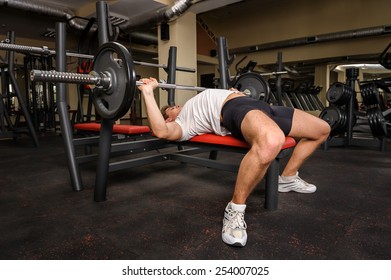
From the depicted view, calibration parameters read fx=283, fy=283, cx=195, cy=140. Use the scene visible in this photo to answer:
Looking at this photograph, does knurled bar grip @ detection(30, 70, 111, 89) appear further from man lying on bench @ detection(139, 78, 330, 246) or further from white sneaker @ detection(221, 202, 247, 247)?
white sneaker @ detection(221, 202, 247, 247)

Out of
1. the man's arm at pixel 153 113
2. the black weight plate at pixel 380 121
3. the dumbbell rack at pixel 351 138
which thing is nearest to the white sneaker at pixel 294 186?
the man's arm at pixel 153 113

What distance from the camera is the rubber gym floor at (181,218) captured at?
1.07m

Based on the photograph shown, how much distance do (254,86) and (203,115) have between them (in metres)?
1.23

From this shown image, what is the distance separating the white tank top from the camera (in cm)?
152

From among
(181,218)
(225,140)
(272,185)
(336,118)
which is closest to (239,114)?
(225,140)

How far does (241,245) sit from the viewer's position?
3.59 ft

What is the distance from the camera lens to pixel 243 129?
1302 mm

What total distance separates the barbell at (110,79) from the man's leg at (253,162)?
22.4 inches

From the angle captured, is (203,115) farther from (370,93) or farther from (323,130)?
(370,93)

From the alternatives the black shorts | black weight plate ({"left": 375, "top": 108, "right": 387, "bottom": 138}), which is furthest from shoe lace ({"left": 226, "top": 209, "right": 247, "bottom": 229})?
black weight plate ({"left": 375, "top": 108, "right": 387, "bottom": 138})

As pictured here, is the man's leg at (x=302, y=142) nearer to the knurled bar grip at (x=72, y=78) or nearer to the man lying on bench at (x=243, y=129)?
the man lying on bench at (x=243, y=129)

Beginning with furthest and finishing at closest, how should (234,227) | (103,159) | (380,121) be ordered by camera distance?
(380,121)
(103,159)
(234,227)
